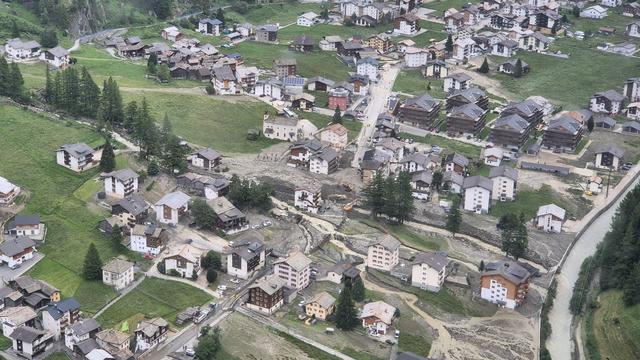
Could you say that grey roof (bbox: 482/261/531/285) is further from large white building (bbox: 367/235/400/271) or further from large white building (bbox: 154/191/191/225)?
large white building (bbox: 154/191/191/225)

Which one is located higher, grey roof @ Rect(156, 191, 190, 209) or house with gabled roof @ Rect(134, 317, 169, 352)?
grey roof @ Rect(156, 191, 190, 209)

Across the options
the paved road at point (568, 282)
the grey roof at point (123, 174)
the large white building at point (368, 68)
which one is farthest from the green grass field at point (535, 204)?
the large white building at point (368, 68)

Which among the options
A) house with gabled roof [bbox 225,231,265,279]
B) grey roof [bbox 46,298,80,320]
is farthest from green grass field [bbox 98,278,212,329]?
house with gabled roof [bbox 225,231,265,279]

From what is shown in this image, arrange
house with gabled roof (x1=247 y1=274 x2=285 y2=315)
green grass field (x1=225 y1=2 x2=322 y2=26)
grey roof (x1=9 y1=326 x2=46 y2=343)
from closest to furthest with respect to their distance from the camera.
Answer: grey roof (x1=9 y1=326 x2=46 y2=343) < house with gabled roof (x1=247 y1=274 x2=285 y2=315) < green grass field (x1=225 y1=2 x2=322 y2=26)

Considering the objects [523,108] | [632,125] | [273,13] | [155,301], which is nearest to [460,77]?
[523,108]

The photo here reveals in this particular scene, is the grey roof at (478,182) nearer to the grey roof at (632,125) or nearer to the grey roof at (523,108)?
the grey roof at (523,108)

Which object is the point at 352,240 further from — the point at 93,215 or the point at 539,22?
the point at 539,22
